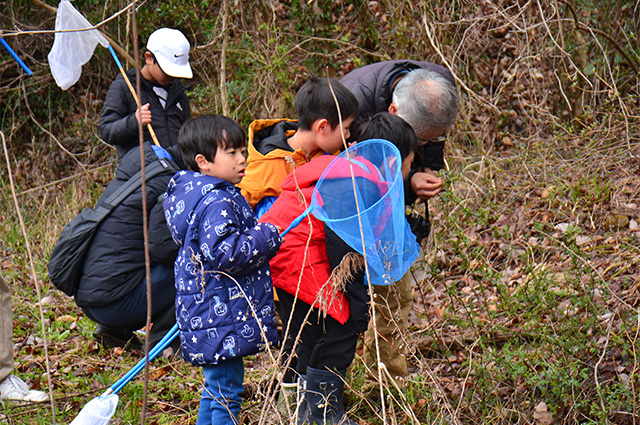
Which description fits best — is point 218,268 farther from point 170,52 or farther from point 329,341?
point 170,52

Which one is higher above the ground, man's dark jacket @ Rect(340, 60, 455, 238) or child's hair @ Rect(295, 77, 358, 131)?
child's hair @ Rect(295, 77, 358, 131)

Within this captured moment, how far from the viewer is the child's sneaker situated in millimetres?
3677

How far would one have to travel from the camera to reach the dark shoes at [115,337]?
4.31m

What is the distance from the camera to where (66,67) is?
4238mm

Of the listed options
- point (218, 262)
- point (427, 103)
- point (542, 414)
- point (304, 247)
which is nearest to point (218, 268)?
point (218, 262)

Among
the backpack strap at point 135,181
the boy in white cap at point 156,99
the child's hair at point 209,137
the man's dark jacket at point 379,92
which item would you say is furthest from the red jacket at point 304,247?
the boy in white cap at point 156,99

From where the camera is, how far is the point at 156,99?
493 cm

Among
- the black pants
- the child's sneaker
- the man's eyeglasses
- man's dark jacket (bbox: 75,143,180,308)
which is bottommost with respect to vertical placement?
the child's sneaker

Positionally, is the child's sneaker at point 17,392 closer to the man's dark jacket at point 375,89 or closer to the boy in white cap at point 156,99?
the boy in white cap at point 156,99

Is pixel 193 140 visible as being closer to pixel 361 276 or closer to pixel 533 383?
pixel 361 276

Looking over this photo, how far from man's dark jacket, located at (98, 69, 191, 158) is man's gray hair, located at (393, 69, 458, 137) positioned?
2304mm

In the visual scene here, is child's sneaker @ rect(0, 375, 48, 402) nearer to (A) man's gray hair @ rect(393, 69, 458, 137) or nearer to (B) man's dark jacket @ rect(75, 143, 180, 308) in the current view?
(B) man's dark jacket @ rect(75, 143, 180, 308)

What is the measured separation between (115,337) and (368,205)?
2.51 meters

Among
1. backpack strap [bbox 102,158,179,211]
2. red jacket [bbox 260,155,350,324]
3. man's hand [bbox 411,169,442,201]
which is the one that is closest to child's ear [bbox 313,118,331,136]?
red jacket [bbox 260,155,350,324]
